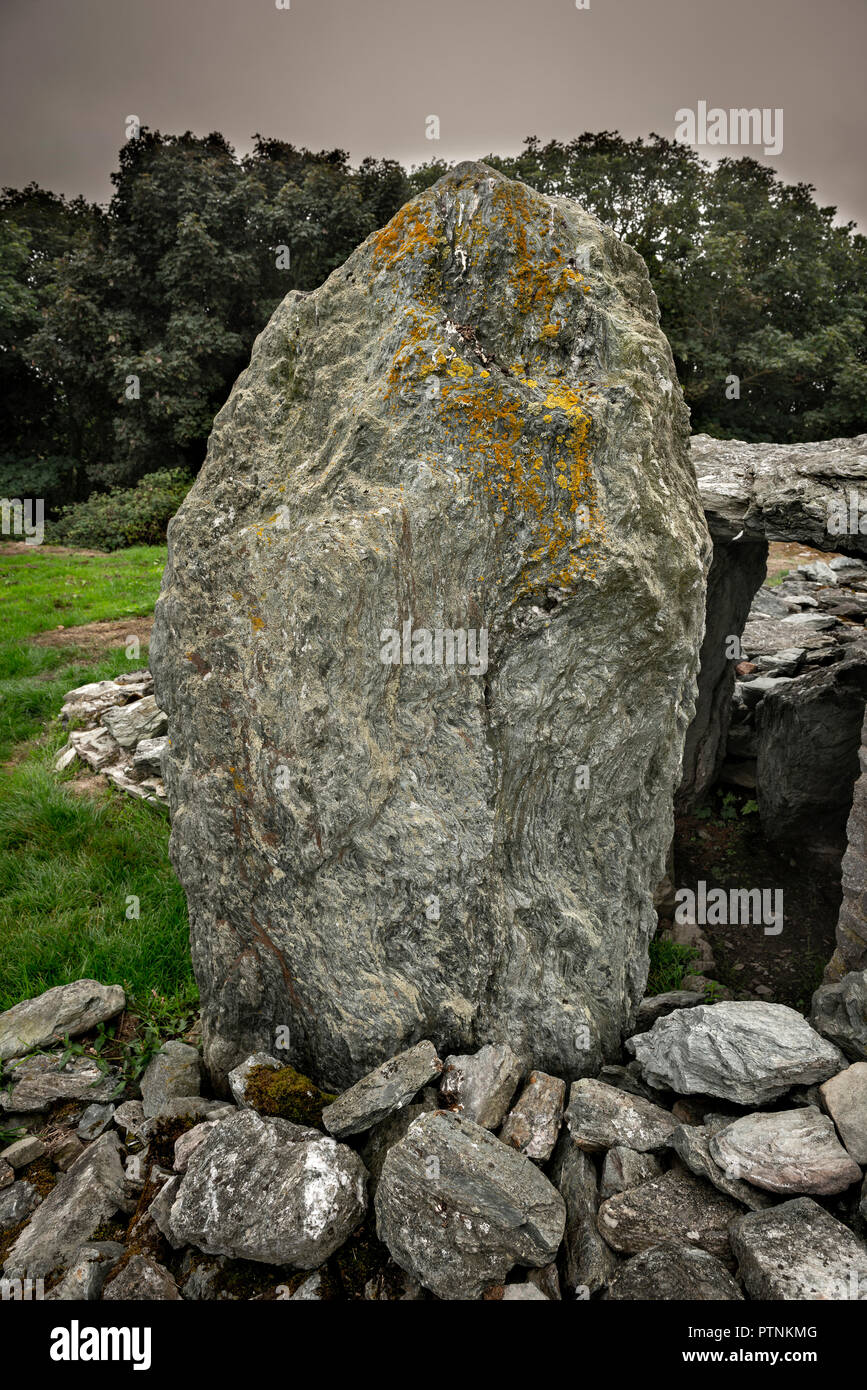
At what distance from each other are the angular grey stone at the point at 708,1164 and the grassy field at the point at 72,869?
2827 mm

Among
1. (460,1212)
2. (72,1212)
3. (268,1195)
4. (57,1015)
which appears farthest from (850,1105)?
(57,1015)

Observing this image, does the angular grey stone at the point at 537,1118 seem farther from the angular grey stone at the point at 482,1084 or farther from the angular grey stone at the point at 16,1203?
the angular grey stone at the point at 16,1203

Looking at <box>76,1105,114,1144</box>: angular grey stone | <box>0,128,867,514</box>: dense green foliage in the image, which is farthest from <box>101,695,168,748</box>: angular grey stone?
<box>0,128,867,514</box>: dense green foliage

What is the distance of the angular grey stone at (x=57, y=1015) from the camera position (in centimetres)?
423

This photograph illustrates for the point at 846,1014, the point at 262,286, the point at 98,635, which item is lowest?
the point at 846,1014

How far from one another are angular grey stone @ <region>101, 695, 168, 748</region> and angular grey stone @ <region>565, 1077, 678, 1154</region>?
17.2ft

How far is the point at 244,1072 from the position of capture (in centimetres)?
375

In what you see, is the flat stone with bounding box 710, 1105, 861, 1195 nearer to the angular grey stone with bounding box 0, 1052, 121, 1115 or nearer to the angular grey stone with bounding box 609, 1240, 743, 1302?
the angular grey stone with bounding box 609, 1240, 743, 1302

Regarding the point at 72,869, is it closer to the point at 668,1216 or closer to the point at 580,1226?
the point at 580,1226

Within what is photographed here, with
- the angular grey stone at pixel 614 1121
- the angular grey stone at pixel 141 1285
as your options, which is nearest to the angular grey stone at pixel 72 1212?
the angular grey stone at pixel 141 1285

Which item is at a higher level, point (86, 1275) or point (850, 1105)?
point (850, 1105)

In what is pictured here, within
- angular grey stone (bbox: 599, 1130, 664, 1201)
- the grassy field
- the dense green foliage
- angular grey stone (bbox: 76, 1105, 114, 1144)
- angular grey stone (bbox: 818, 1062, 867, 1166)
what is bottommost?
angular grey stone (bbox: 76, 1105, 114, 1144)

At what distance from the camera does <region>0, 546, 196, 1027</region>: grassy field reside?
191 inches

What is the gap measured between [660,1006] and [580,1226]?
1.64 metres
